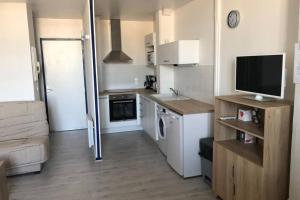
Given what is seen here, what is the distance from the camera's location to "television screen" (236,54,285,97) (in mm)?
1961

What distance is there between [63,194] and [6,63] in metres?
2.19

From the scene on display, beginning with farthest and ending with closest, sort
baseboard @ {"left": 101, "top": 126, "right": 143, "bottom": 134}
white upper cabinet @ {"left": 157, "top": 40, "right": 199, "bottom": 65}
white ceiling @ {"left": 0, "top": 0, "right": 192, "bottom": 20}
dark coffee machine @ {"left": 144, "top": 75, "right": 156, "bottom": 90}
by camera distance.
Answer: dark coffee machine @ {"left": 144, "top": 75, "right": 156, "bottom": 90} < baseboard @ {"left": 101, "top": 126, "right": 143, "bottom": 134} < white ceiling @ {"left": 0, "top": 0, "right": 192, "bottom": 20} < white upper cabinet @ {"left": 157, "top": 40, "right": 199, "bottom": 65}

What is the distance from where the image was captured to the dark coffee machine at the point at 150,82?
17.8 ft

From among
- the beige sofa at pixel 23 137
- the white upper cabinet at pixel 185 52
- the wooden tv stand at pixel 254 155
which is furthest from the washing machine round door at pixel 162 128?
the beige sofa at pixel 23 137

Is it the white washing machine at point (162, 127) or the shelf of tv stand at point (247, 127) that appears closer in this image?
the shelf of tv stand at point (247, 127)

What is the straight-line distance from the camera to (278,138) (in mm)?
1881

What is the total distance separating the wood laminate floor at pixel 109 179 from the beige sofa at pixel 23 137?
206mm

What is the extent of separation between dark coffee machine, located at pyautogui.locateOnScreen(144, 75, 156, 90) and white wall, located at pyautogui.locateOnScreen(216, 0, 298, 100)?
2400mm

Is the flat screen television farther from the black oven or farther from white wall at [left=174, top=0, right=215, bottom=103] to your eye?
the black oven

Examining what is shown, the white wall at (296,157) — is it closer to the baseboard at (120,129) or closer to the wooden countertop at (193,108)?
the wooden countertop at (193,108)

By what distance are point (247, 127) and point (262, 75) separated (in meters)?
0.47

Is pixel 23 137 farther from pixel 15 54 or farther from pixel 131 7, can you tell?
pixel 131 7

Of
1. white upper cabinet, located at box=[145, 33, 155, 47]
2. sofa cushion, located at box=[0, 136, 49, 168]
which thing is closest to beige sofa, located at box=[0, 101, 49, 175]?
sofa cushion, located at box=[0, 136, 49, 168]

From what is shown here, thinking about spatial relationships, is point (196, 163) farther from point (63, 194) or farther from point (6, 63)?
point (6, 63)
